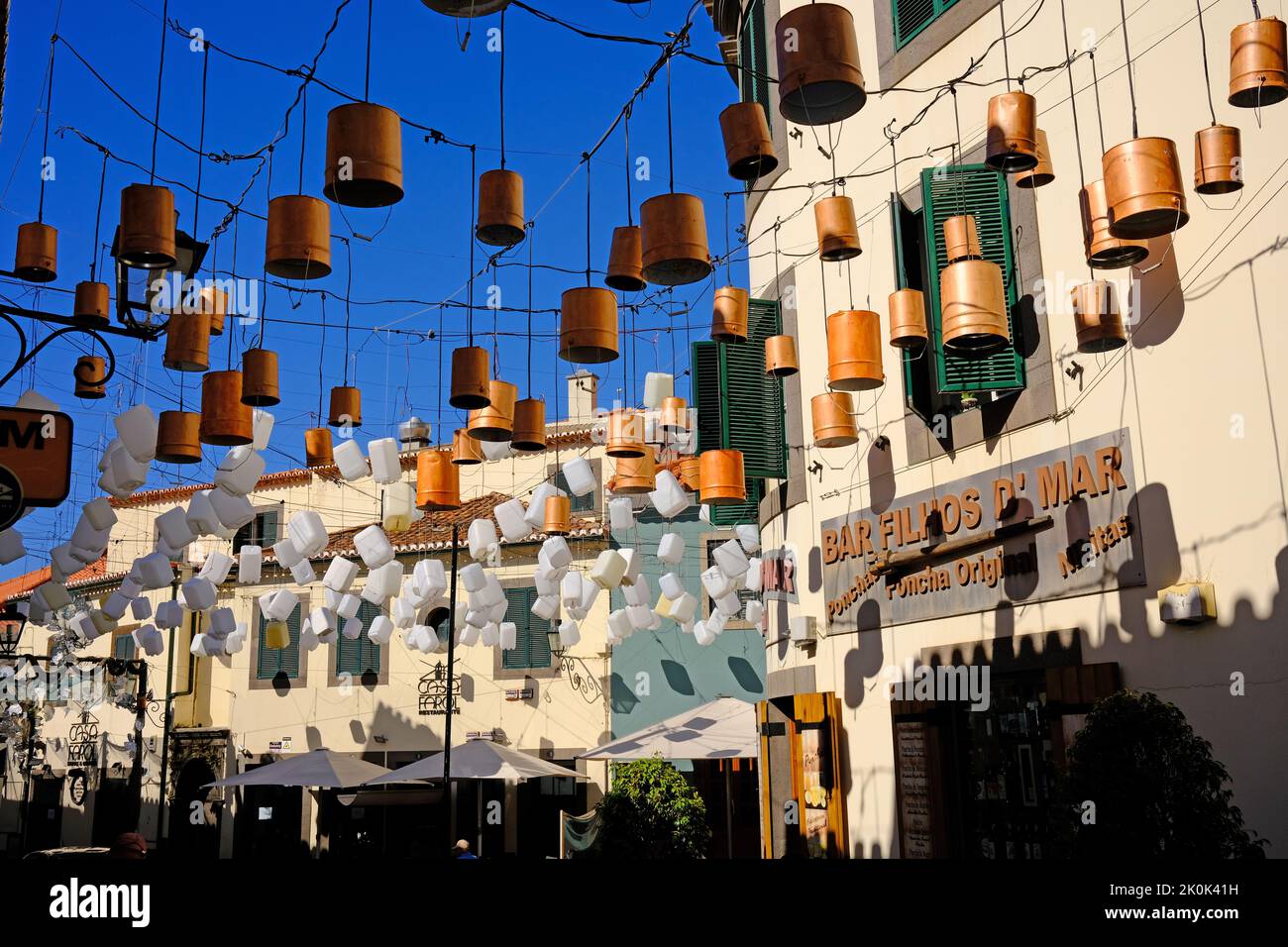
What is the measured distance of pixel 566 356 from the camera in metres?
7.57

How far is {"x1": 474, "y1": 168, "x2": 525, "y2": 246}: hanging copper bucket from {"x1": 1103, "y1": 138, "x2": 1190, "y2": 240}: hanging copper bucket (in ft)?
11.2

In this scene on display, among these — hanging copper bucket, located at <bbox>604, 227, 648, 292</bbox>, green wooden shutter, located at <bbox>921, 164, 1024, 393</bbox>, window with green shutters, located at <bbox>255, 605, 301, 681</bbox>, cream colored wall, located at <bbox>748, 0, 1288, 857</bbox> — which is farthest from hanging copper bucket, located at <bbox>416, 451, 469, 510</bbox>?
window with green shutters, located at <bbox>255, 605, 301, 681</bbox>

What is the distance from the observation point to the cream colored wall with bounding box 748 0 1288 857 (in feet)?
22.9

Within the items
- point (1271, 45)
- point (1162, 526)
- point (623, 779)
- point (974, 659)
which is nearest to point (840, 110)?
point (1271, 45)

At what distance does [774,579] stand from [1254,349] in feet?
20.4

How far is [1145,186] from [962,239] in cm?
194

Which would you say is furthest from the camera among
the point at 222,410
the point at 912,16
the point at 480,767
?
the point at 480,767

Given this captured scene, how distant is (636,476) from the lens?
10828 mm

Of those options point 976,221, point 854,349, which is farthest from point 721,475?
point 976,221

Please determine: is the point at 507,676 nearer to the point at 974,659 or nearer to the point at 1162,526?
the point at 974,659

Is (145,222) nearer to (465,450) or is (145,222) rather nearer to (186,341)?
(186,341)

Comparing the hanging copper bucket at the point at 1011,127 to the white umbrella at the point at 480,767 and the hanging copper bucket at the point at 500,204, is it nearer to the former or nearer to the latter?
the hanging copper bucket at the point at 500,204

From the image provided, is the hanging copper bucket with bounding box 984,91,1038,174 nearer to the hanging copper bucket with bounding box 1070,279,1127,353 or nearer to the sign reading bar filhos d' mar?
the hanging copper bucket with bounding box 1070,279,1127,353

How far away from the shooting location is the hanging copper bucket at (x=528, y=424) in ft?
30.6
